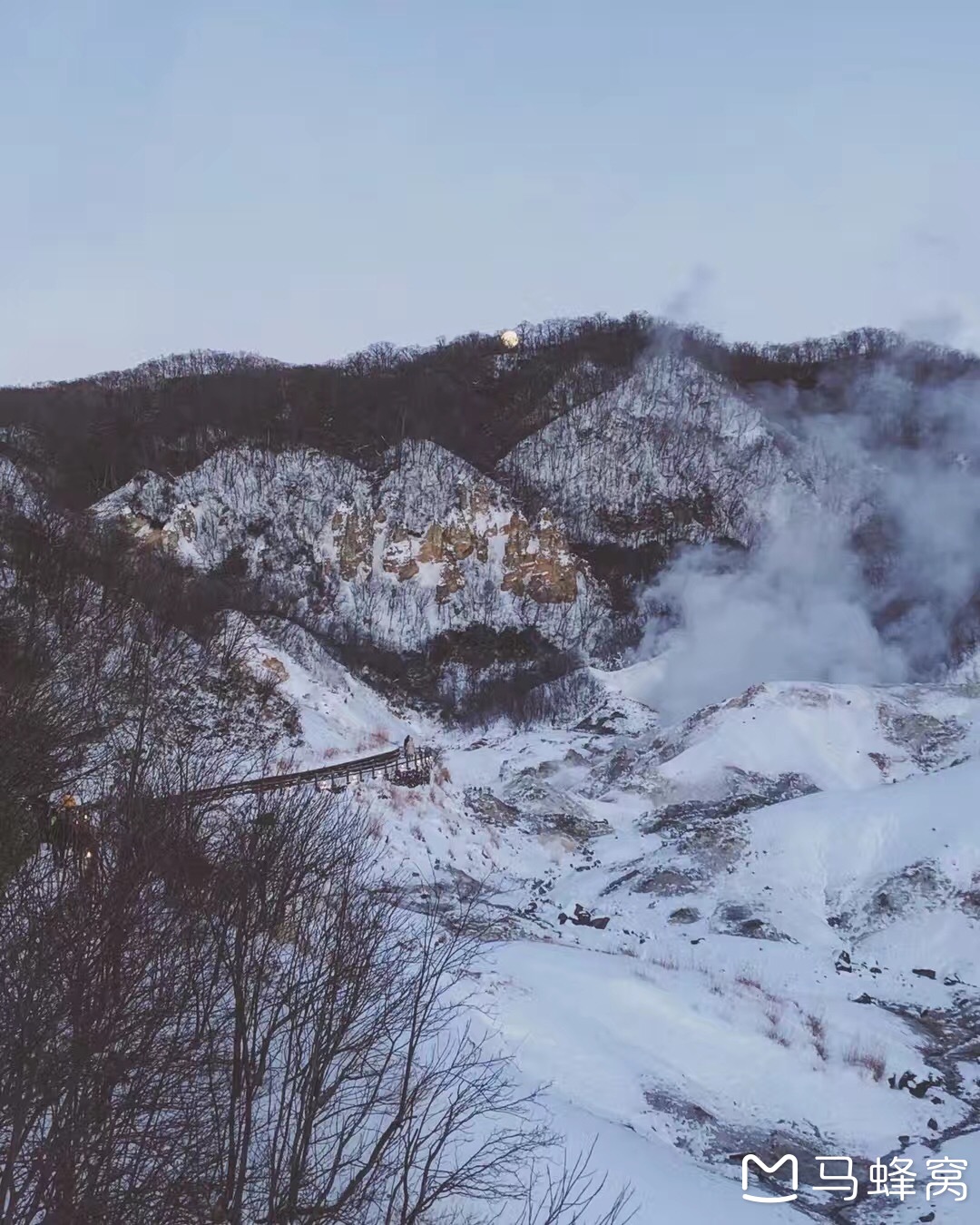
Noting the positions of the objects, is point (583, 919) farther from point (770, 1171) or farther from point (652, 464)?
point (652, 464)

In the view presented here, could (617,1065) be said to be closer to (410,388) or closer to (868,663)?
(868,663)

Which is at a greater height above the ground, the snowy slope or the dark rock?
→ the snowy slope

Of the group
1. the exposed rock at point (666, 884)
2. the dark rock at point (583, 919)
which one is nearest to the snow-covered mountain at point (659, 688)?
the exposed rock at point (666, 884)

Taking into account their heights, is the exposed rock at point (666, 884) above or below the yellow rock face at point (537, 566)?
below

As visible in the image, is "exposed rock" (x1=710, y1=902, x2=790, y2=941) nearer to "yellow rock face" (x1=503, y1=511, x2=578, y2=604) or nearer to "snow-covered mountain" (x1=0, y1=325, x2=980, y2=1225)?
"snow-covered mountain" (x1=0, y1=325, x2=980, y2=1225)

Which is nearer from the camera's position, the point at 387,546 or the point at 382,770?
the point at 382,770

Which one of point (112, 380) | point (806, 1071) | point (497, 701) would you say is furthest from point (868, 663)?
point (112, 380)

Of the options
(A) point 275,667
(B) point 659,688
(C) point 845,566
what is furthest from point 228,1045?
(C) point 845,566

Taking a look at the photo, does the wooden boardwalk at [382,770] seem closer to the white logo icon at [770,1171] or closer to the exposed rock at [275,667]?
the exposed rock at [275,667]

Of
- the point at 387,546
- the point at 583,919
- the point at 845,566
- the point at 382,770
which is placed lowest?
the point at 583,919

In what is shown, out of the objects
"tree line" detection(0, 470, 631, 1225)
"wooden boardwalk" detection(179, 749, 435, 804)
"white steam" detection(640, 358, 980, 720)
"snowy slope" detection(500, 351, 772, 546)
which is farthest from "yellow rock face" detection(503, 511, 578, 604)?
"tree line" detection(0, 470, 631, 1225)

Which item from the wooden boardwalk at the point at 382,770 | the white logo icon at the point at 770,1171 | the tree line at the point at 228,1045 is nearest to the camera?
the tree line at the point at 228,1045
